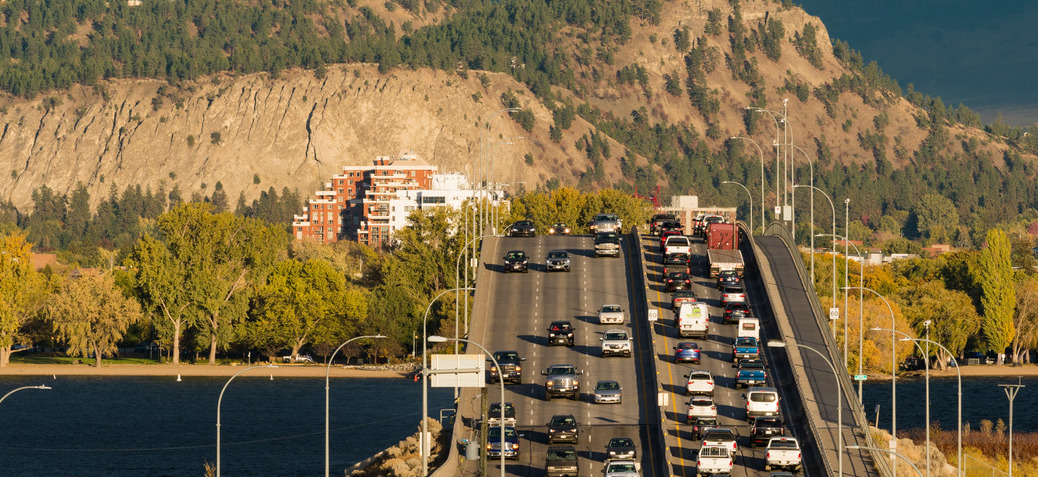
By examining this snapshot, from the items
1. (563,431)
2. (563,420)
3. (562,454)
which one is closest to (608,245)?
(563,420)

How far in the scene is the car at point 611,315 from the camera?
97.4m

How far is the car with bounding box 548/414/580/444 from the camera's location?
245 feet

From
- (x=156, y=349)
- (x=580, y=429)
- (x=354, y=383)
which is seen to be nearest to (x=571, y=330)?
(x=580, y=429)

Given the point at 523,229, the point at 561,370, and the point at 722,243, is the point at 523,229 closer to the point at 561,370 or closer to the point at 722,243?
the point at 722,243

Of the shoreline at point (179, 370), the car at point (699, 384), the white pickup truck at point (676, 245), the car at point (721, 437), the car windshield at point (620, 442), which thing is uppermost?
the white pickup truck at point (676, 245)

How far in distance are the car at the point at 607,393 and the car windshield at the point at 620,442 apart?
32.2 feet

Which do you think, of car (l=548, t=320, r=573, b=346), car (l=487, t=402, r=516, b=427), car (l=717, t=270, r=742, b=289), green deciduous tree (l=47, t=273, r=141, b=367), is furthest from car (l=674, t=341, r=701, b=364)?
green deciduous tree (l=47, t=273, r=141, b=367)

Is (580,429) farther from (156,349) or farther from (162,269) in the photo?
(156,349)

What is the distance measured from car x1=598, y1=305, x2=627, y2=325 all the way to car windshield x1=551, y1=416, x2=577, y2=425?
2207 cm

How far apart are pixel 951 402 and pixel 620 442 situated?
84778 millimetres

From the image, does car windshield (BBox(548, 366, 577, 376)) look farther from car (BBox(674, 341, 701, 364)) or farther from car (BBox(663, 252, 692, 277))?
car (BBox(663, 252, 692, 277))

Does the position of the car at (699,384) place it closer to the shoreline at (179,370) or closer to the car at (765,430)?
the car at (765,430)

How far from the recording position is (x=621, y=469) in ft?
220

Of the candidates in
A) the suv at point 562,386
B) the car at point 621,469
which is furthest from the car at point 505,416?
the car at point 621,469
